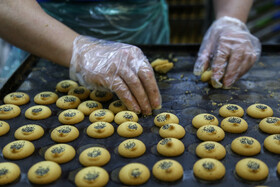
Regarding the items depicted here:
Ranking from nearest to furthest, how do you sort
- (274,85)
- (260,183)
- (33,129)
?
1. (260,183)
2. (33,129)
3. (274,85)

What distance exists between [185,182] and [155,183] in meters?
0.13

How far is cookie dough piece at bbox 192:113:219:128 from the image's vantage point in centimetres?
153

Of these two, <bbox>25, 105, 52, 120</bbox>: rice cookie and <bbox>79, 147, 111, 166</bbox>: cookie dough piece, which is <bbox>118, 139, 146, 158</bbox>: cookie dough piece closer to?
<bbox>79, 147, 111, 166</bbox>: cookie dough piece

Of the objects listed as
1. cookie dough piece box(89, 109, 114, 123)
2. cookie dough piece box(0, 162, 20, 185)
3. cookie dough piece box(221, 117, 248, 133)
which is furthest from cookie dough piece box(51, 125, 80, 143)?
cookie dough piece box(221, 117, 248, 133)

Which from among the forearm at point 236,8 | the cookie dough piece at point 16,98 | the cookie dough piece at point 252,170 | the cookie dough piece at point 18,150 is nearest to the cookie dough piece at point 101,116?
the cookie dough piece at point 18,150

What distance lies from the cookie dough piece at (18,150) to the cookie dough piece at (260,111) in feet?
3.92

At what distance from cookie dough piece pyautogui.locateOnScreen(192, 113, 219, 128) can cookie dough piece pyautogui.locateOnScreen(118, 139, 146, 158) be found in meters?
0.34

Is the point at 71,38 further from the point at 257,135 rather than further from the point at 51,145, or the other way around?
the point at 257,135

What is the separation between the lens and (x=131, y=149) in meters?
1.33

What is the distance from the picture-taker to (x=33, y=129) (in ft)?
4.84

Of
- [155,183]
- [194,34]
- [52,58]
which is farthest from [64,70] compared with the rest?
[194,34]

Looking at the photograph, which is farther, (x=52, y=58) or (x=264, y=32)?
(x=264, y=32)

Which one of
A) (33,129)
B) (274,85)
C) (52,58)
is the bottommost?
(274,85)

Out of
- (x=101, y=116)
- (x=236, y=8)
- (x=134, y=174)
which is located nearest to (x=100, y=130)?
(x=101, y=116)
